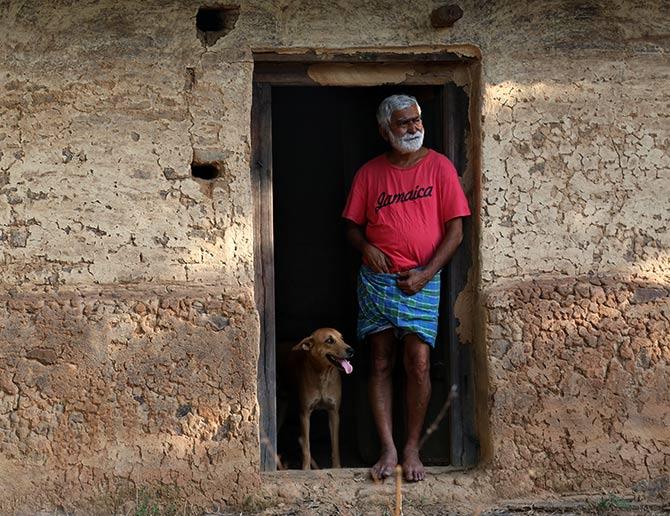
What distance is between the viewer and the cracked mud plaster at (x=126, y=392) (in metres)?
5.59

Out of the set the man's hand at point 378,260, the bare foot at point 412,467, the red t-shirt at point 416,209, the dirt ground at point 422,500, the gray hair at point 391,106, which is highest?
the gray hair at point 391,106

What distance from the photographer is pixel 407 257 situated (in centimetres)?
598

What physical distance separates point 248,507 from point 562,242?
79.4 inches

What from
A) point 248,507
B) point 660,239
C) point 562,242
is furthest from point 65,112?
point 660,239

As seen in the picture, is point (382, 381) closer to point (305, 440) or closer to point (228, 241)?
point (305, 440)

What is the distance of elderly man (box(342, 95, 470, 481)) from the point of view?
5934 millimetres

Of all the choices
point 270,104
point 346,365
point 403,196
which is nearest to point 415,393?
point 346,365

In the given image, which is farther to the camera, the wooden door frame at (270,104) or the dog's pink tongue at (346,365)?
the dog's pink tongue at (346,365)

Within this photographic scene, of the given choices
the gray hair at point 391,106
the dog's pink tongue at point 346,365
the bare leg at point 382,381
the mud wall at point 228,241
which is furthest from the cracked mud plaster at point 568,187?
the dog's pink tongue at point 346,365

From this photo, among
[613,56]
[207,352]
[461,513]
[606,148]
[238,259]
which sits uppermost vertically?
[613,56]

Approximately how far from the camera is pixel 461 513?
5.70 metres

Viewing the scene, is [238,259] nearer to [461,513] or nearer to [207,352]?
[207,352]

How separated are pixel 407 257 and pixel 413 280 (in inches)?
5.8

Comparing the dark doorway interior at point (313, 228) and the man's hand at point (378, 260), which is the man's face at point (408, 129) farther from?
the dark doorway interior at point (313, 228)
